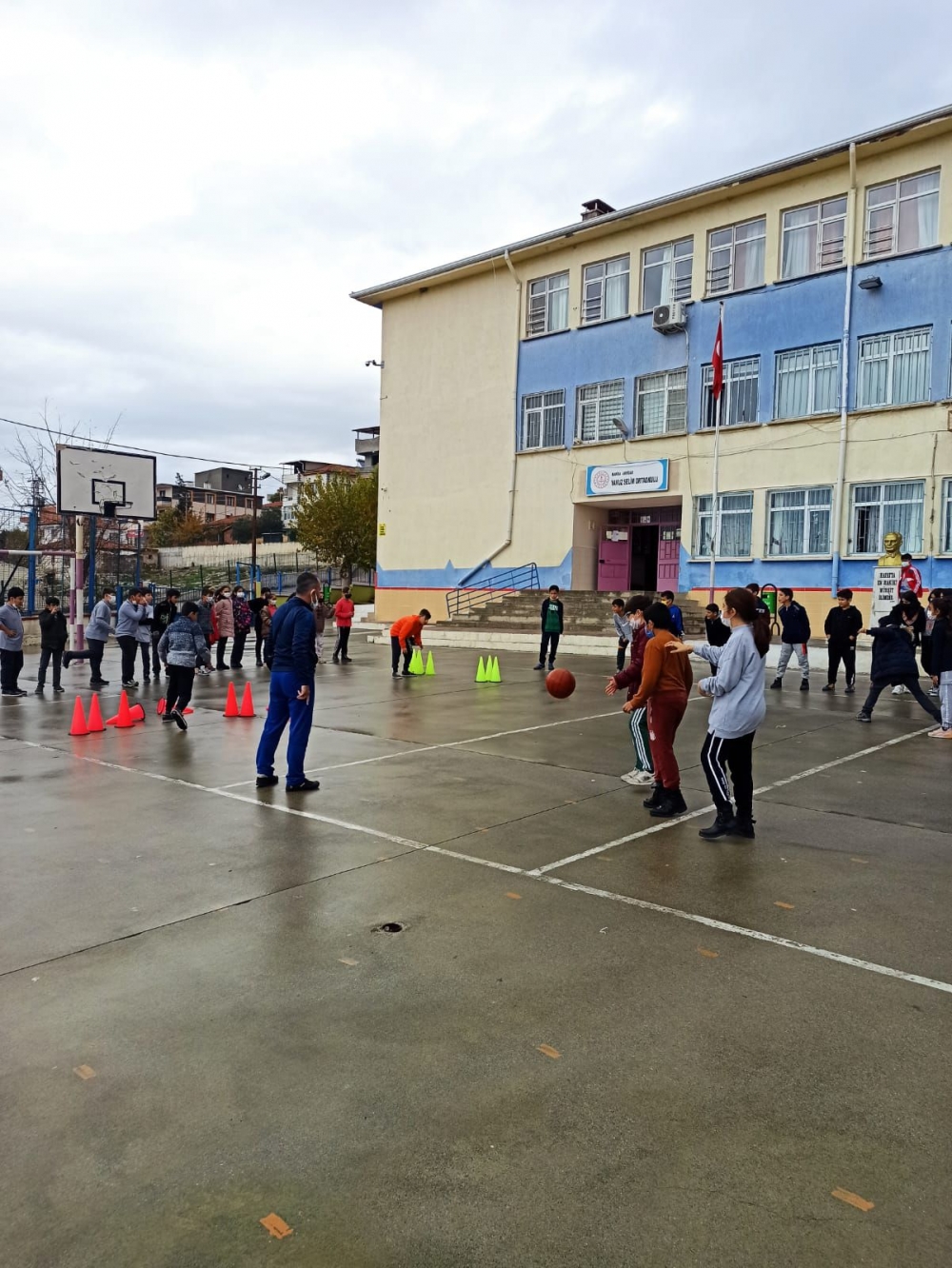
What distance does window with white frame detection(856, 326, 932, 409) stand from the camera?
2411 cm

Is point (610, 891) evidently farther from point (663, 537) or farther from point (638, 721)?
point (663, 537)

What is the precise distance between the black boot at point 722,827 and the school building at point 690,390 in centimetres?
1975

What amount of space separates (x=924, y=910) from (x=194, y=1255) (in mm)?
4394

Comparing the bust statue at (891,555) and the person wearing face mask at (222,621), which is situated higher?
the bust statue at (891,555)

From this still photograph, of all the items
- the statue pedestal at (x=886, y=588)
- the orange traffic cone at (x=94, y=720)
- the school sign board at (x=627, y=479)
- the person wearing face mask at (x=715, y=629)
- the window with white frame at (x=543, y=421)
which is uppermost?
the window with white frame at (x=543, y=421)

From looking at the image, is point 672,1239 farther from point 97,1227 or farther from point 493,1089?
point 97,1227

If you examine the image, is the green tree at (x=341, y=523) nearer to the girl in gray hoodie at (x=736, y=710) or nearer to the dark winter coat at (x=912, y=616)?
the dark winter coat at (x=912, y=616)

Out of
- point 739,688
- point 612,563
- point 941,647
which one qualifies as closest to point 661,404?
point 612,563

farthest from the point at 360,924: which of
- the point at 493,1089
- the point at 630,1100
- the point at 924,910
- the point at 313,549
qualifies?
the point at 313,549

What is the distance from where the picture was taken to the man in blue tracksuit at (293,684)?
316 inches

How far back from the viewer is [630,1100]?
3328 mm

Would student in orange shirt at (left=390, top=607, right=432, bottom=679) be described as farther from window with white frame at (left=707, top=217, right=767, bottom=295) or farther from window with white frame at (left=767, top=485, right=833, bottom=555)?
window with white frame at (left=707, top=217, right=767, bottom=295)

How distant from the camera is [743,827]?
22.6 ft

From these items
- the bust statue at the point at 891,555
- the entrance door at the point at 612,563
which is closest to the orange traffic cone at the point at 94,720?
the bust statue at the point at 891,555
